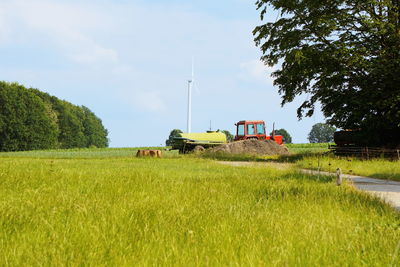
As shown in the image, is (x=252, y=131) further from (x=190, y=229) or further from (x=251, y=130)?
(x=190, y=229)

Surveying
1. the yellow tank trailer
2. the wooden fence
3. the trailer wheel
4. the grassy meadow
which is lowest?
the grassy meadow

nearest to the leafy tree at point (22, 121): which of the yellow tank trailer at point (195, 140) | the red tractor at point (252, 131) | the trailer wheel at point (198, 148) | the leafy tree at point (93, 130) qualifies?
the leafy tree at point (93, 130)

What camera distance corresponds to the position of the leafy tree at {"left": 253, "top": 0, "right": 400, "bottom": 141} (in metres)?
20.0

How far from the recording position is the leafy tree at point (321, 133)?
102875 millimetres

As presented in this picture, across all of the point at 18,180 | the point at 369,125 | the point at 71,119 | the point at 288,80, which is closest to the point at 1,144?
the point at 71,119

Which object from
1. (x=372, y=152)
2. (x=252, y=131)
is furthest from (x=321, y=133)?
→ (x=372, y=152)

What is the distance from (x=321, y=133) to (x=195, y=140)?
8175 cm

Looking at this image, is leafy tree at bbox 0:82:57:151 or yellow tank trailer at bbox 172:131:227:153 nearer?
yellow tank trailer at bbox 172:131:227:153

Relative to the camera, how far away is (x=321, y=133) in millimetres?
105625

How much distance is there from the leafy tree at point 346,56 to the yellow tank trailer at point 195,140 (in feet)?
33.0

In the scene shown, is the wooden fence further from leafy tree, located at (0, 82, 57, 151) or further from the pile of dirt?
leafy tree, located at (0, 82, 57, 151)

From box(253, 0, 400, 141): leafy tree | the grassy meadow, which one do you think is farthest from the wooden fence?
the grassy meadow

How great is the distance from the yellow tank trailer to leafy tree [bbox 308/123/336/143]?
7660 cm

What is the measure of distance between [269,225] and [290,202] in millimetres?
1737
